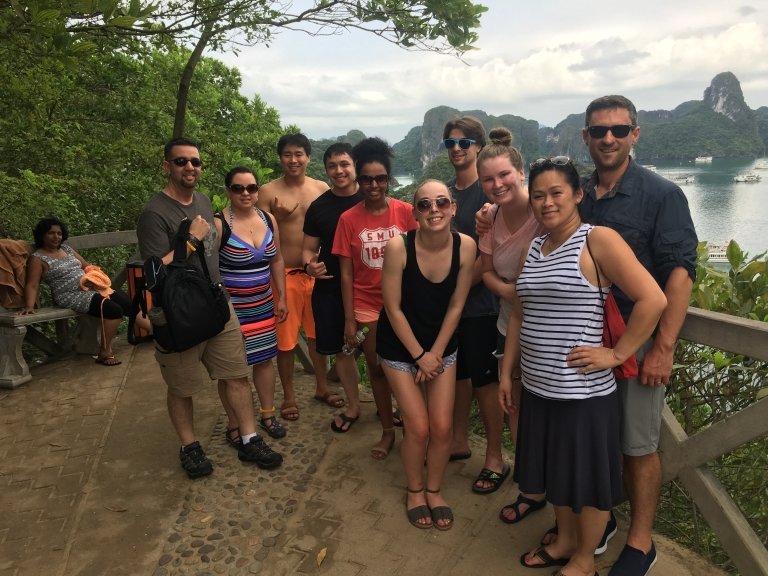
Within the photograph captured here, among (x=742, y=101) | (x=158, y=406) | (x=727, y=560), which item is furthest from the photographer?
(x=742, y=101)

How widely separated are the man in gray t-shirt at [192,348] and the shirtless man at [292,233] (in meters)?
0.56

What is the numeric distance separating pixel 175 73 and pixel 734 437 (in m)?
11.4

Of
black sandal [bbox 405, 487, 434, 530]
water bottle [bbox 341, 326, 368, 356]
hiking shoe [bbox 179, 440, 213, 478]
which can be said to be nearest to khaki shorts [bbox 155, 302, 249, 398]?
hiking shoe [bbox 179, 440, 213, 478]

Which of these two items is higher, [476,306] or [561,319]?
[561,319]

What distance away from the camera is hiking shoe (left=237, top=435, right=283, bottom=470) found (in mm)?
3184

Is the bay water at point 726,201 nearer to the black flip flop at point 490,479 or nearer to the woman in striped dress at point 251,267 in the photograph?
the black flip flop at point 490,479

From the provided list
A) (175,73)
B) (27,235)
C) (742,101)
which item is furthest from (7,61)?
(742,101)

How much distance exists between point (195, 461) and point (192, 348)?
0.70 meters

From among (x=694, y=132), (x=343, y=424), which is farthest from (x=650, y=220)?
(x=694, y=132)

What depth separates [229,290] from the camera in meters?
3.24

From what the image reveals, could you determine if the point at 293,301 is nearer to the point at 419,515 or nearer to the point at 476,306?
the point at 476,306

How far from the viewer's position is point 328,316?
346cm

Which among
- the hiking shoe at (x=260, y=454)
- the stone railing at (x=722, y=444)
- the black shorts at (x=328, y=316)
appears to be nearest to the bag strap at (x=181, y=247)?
the black shorts at (x=328, y=316)

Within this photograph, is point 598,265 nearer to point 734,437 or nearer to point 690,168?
point 734,437
